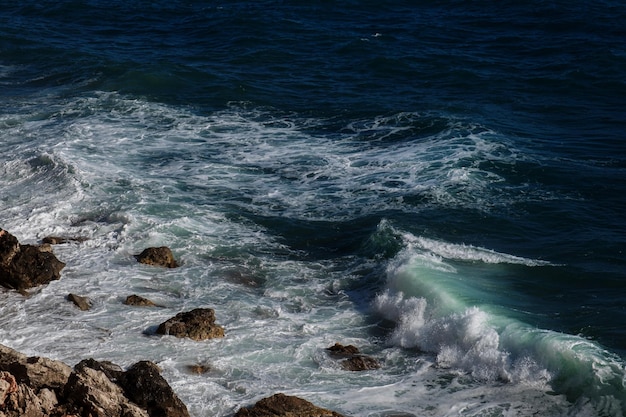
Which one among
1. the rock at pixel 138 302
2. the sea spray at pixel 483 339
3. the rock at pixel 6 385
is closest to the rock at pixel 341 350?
the sea spray at pixel 483 339

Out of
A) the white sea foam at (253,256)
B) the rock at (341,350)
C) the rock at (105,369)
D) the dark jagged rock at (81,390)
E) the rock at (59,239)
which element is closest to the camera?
the dark jagged rock at (81,390)

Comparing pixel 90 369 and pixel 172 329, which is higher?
pixel 90 369

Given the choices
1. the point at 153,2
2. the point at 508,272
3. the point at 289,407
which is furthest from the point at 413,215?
the point at 153,2

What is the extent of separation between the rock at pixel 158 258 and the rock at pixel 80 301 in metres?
2.63

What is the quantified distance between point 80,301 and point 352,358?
22.1 ft

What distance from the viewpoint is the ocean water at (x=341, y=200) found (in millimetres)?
21344

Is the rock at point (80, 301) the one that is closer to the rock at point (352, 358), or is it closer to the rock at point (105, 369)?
the rock at point (105, 369)

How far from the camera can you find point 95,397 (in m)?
16.6

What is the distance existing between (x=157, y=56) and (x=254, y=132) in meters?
12.1

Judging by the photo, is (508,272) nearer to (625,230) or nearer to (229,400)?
(625,230)

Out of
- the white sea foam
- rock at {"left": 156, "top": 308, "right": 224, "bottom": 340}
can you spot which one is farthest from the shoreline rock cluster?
the white sea foam

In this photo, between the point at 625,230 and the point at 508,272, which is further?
the point at 625,230

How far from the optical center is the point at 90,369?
1725 cm

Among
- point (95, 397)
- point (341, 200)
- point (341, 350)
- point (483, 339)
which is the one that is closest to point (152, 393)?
point (95, 397)
